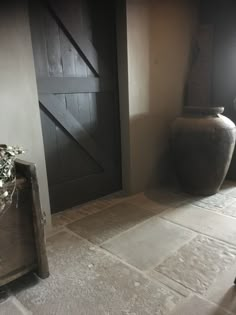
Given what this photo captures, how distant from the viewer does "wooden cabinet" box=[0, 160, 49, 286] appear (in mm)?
1396

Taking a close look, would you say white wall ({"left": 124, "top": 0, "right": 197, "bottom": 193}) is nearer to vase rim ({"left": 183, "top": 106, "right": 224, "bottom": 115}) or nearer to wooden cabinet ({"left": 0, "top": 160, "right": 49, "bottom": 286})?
vase rim ({"left": 183, "top": 106, "right": 224, "bottom": 115})

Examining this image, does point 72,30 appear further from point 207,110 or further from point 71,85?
point 207,110

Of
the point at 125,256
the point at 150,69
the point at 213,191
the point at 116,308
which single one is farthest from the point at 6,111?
the point at 213,191

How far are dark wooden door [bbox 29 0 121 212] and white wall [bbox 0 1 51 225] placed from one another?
0.85 ft

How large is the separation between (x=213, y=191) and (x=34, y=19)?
2139 mm

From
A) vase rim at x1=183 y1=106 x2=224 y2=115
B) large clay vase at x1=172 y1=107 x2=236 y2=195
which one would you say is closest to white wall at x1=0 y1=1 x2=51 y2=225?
large clay vase at x1=172 y1=107 x2=236 y2=195

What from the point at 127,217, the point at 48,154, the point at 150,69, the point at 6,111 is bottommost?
the point at 127,217

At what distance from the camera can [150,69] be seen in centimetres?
268

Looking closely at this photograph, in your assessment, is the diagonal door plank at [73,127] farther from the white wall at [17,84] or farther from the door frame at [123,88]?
the white wall at [17,84]

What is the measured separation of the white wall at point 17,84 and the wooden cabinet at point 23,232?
41 centimetres

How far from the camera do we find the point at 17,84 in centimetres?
178

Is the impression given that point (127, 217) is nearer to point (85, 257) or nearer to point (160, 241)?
point (160, 241)

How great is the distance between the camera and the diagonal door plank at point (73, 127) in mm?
2176

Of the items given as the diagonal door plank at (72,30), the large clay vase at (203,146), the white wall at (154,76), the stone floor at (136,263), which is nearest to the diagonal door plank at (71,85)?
the diagonal door plank at (72,30)
